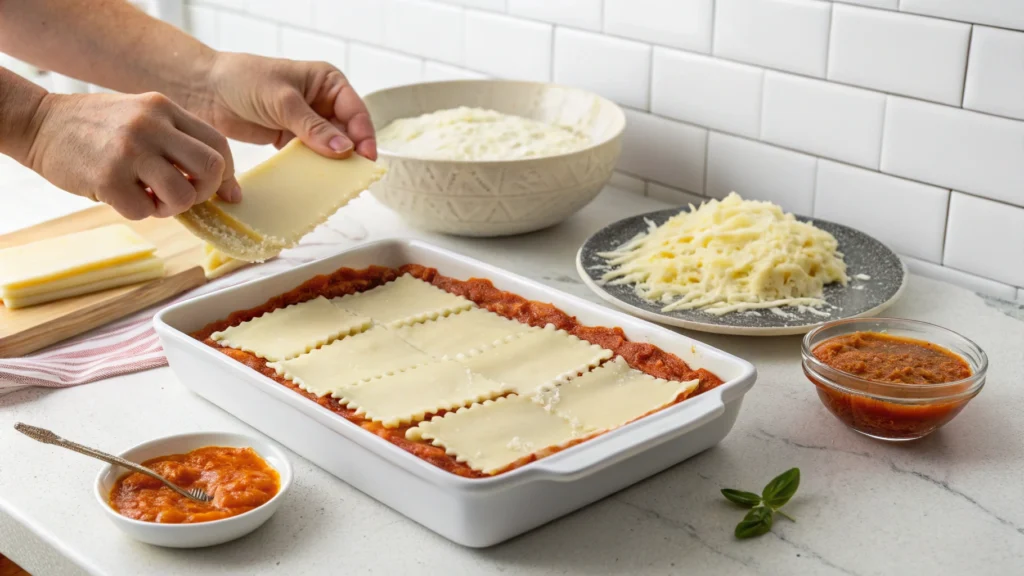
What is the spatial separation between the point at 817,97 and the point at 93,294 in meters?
1.20

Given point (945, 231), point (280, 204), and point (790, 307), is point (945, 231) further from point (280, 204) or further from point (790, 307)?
point (280, 204)

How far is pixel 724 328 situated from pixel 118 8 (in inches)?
48.2

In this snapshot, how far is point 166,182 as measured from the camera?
1.33 m

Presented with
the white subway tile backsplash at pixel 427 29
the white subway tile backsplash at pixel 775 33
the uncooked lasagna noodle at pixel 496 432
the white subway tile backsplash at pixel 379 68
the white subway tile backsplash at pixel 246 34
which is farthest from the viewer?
the white subway tile backsplash at pixel 246 34

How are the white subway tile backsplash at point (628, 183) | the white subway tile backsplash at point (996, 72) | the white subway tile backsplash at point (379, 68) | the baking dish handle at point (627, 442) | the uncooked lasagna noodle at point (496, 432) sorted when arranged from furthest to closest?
the white subway tile backsplash at point (379, 68), the white subway tile backsplash at point (628, 183), the white subway tile backsplash at point (996, 72), the uncooked lasagna noodle at point (496, 432), the baking dish handle at point (627, 442)

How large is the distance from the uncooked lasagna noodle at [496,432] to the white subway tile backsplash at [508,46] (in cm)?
113

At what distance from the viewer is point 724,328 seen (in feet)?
4.71

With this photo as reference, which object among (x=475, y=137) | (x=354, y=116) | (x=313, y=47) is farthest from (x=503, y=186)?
(x=313, y=47)

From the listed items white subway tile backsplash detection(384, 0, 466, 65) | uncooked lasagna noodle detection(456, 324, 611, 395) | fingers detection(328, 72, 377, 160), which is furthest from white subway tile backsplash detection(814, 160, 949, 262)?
white subway tile backsplash detection(384, 0, 466, 65)

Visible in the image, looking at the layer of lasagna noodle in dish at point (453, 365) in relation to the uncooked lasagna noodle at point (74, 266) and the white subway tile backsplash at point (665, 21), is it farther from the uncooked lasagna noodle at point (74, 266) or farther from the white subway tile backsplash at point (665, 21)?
the white subway tile backsplash at point (665, 21)

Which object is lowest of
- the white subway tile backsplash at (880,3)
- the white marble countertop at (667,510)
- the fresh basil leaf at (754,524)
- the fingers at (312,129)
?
the white marble countertop at (667,510)

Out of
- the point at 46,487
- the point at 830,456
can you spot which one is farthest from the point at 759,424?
the point at 46,487

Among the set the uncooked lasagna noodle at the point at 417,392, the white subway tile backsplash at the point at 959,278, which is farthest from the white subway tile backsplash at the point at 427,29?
the uncooked lasagna noodle at the point at 417,392

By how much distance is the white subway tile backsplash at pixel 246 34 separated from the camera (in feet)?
9.12
